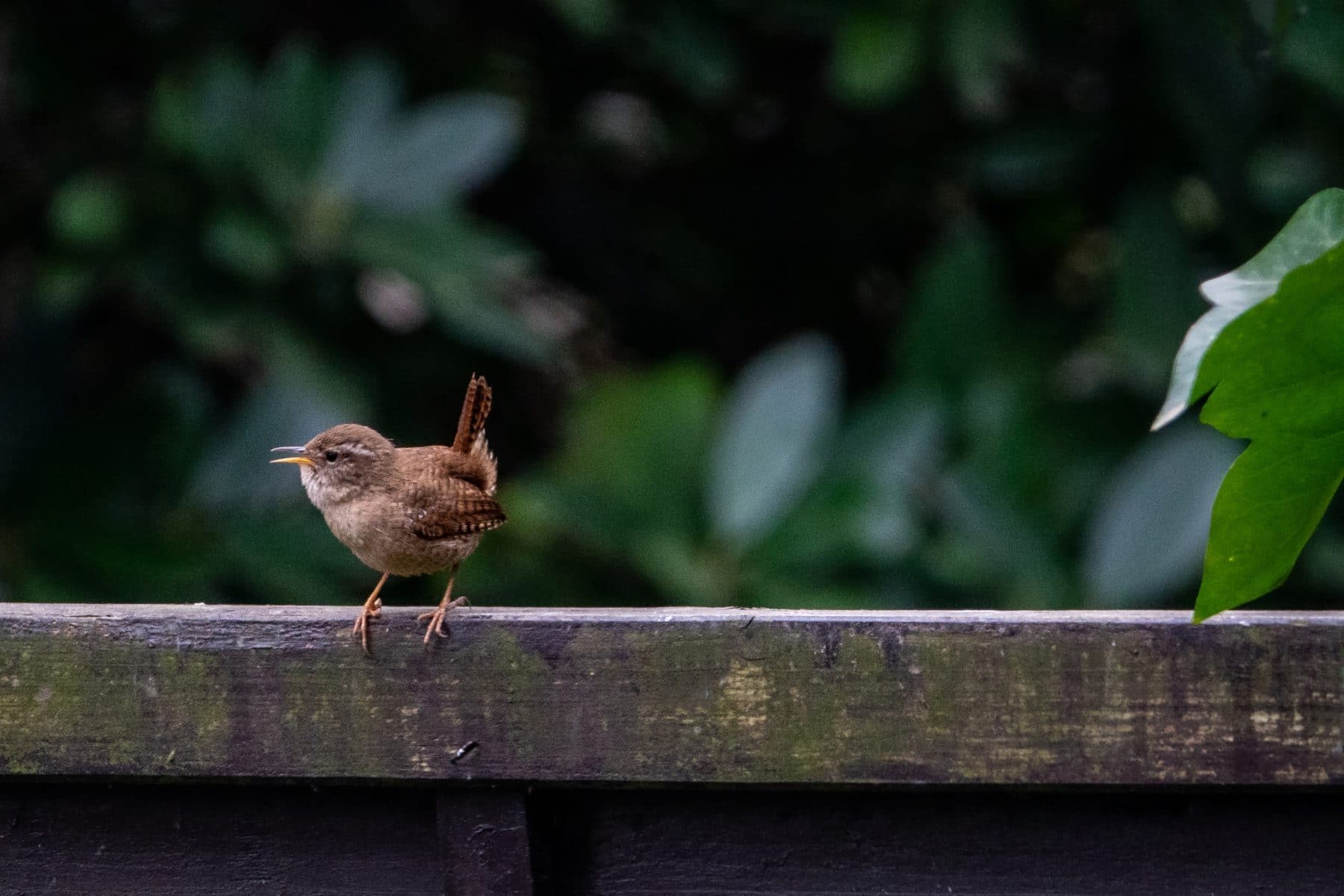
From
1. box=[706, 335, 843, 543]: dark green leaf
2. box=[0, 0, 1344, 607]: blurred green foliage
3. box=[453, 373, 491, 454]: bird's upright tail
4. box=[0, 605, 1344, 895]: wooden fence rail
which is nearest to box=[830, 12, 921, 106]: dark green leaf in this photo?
box=[0, 0, 1344, 607]: blurred green foliage

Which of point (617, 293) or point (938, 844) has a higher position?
point (617, 293)

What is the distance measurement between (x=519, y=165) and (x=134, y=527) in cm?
177

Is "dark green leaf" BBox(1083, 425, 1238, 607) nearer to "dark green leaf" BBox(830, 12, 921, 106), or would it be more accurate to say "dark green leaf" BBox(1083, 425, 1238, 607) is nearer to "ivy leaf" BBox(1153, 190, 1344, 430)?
"dark green leaf" BBox(830, 12, 921, 106)

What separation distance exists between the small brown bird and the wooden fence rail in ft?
2.69

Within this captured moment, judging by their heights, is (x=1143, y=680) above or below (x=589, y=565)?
below

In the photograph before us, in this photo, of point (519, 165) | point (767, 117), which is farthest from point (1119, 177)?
point (519, 165)

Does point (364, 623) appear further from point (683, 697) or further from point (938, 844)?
point (938, 844)

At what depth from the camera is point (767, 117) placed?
5.03m

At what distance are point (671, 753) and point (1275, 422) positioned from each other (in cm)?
57

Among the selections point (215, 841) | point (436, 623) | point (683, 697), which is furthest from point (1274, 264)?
point (215, 841)

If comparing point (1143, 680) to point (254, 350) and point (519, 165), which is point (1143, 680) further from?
point (519, 165)

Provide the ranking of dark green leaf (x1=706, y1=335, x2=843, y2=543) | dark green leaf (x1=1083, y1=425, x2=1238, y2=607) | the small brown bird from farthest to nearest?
1. dark green leaf (x1=706, y1=335, x2=843, y2=543)
2. dark green leaf (x1=1083, y1=425, x2=1238, y2=607)
3. the small brown bird

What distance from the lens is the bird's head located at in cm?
237

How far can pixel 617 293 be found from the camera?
15.7 feet
